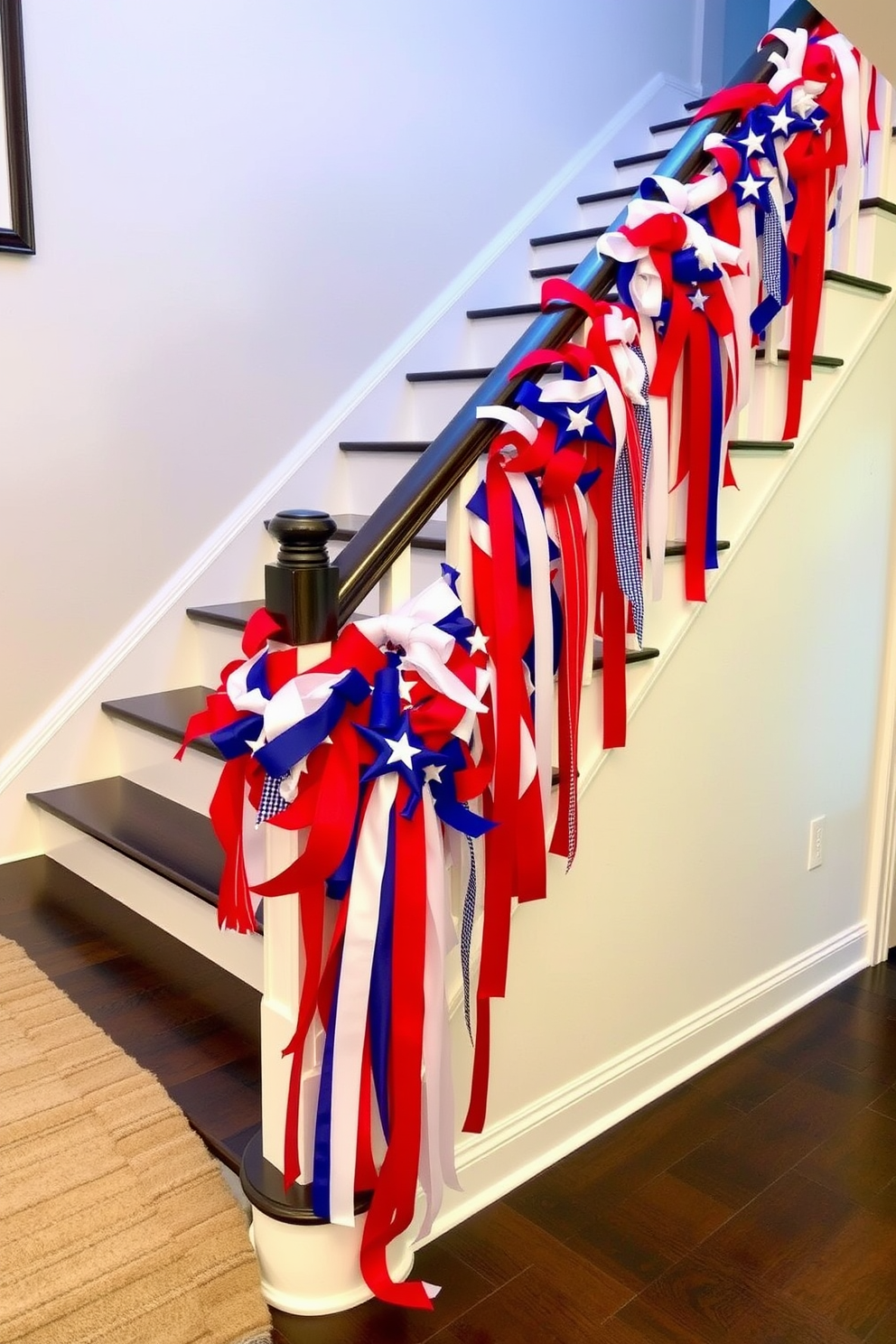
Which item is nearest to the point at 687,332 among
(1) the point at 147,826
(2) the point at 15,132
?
(1) the point at 147,826

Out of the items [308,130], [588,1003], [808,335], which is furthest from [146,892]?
[308,130]

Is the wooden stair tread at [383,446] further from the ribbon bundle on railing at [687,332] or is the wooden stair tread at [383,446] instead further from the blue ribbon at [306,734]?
Answer: the blue ribbon at [306,734]

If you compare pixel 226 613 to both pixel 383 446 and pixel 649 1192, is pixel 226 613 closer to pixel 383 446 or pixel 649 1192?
pixel 383 446

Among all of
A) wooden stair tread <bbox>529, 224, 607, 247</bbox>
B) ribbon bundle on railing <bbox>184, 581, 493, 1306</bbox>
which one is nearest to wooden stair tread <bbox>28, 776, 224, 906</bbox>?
ribbon bundle on railing <bbox>184, 581, 493, 1306</bbox>

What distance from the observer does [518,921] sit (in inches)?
70.8

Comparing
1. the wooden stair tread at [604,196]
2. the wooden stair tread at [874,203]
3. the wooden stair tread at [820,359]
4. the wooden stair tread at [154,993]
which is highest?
the wooden stair tread at [604,196]

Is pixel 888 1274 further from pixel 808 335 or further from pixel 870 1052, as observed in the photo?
pixel 808 335

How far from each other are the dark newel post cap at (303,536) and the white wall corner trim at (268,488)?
152cm

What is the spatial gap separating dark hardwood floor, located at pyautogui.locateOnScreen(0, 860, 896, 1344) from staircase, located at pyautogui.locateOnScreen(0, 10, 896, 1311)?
0.8 inches

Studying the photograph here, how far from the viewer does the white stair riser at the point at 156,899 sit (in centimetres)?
209

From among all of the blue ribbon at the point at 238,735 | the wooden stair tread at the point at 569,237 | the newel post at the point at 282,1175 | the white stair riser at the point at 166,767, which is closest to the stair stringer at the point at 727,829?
the newel post at the point at 282,1175

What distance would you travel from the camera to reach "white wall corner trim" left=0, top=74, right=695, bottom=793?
2.67 meters

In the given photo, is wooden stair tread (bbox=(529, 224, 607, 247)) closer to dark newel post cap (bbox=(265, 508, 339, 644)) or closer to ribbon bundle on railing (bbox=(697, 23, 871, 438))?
ribbon bundle on railing (bbox=(697, 23, 871, 438))

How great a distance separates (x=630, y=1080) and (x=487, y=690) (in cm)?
101
